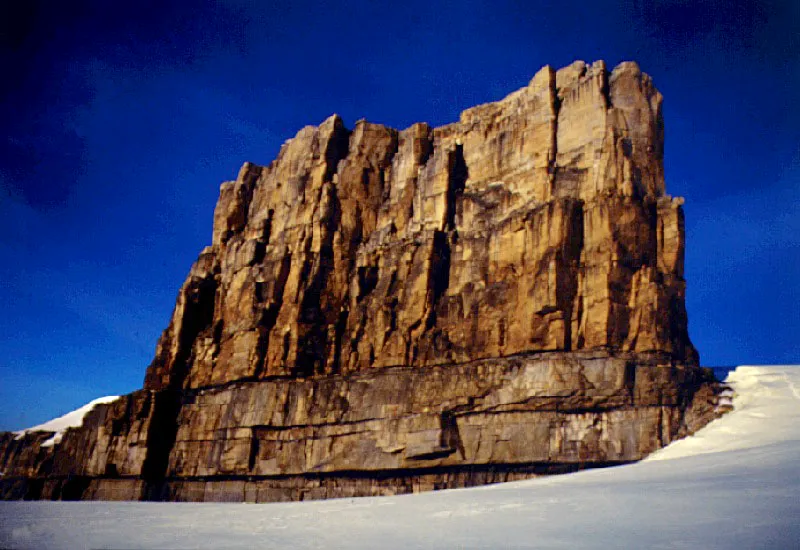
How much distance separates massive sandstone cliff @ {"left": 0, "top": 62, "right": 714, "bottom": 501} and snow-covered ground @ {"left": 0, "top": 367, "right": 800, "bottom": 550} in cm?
1010

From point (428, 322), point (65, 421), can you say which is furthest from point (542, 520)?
point (65, 421)

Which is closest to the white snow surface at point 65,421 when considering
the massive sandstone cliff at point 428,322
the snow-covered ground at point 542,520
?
the massive sandstone cliff at point 428,322

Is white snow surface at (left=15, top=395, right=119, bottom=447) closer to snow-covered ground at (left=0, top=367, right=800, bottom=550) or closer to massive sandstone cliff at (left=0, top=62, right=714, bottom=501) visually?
massive sandstone cliff at (left=0, top=62, right=714, bottom=501)

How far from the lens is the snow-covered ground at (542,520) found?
11.9 meters

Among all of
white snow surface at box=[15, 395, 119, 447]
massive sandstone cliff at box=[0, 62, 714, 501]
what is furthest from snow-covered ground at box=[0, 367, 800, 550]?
white snow surface at box=[15, 395, 119, 447]

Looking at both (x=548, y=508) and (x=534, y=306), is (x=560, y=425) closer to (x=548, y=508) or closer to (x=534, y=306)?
(x=534, y=306)

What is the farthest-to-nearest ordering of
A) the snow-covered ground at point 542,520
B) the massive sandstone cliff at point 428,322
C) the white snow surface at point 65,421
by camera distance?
the white snow surface at point 65,421, the massive sandstone cliff at point 428,322, the snow-covered ground at point 542,520

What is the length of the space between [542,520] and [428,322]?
27641mm

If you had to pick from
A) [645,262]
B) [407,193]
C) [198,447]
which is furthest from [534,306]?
[198,447]

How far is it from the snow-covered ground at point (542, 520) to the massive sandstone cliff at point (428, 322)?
10.1 meters

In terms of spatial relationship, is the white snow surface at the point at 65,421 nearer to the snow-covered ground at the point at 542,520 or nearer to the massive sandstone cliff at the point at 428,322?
the massive sandstone cliff at the point at 428,322

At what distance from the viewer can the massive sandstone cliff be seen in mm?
33750

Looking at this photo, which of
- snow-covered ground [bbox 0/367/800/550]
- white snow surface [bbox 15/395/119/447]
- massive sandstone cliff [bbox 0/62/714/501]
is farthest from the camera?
white snow surface [bbox 15/395/119/447]

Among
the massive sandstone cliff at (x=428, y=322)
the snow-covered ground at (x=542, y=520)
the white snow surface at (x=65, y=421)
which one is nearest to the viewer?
the snow-covered ground at (x=542, y=520)
